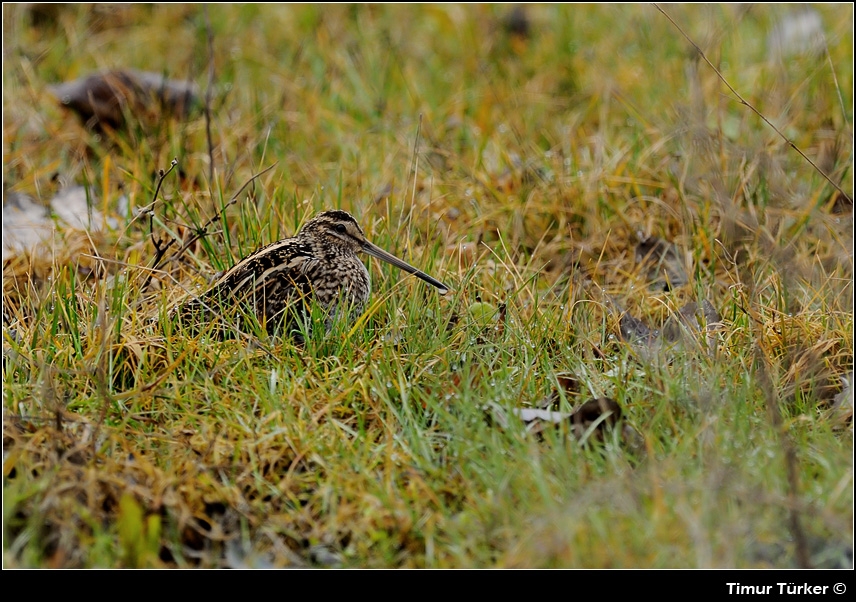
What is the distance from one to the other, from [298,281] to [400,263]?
0.45 meters

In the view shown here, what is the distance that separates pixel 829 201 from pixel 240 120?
11.1 ft

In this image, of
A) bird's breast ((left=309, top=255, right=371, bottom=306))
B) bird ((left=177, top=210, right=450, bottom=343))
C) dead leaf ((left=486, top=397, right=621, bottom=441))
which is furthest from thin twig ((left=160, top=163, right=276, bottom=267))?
dead leaf ((left=486, top=397, right=621, bottom=441))

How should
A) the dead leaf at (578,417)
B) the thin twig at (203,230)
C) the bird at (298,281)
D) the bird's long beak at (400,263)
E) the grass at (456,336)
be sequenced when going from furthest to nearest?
the thin twig at (203,230)
the bird's long beak at (400,263)
the bird at (298,281)
the dead leaf at (578,417)
the grass at (456,336)

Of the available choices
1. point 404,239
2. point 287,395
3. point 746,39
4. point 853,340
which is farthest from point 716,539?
point 746,39

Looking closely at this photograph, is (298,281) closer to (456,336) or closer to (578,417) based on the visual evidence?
(456,336)

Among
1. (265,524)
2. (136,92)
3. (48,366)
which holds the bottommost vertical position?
(265,524)

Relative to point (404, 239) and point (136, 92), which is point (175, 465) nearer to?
point (404, 239)

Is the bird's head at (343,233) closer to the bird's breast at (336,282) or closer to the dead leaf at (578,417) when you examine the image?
the bird's breast at (336,282)

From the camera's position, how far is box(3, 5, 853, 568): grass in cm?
303

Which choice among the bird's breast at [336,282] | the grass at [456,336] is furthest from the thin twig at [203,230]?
the bird's breast at [336,282]

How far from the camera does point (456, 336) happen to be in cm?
400

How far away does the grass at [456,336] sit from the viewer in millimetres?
3031

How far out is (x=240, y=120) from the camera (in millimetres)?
6270

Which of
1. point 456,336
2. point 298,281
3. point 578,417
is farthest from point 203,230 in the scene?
point 578,417
